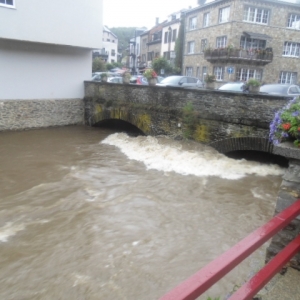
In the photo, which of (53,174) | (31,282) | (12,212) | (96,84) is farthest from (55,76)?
(31,282)

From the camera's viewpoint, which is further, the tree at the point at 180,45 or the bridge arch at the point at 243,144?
the tree at the point at 180,45

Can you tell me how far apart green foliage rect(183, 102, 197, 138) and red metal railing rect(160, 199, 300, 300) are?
8.57 metres

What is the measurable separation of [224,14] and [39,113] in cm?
1961

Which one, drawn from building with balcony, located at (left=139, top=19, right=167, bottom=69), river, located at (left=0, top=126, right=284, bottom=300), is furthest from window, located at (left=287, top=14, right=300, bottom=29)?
river, located at (left=0, top=126, right=284, bottom=300)

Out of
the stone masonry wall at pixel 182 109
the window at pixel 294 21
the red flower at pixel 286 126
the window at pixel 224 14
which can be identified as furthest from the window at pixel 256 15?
the red flower at pixel 286 126

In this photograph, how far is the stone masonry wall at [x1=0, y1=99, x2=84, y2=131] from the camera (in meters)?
14.2

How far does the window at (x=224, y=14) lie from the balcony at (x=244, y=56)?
289 cm

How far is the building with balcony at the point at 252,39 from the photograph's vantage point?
1038 inches

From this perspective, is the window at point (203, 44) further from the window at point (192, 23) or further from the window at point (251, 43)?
the window at point (251, 43)

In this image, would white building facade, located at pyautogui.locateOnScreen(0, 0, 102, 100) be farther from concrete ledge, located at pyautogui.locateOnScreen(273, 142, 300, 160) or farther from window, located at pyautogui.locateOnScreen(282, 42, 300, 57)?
window, located at pyautogui.locateOnScreen(282, 42, 300, 57)

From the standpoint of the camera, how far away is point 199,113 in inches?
439

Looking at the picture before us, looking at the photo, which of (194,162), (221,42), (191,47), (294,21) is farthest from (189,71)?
(194,162)

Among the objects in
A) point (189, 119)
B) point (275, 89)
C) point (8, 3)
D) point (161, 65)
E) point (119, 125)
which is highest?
point (8, 3)

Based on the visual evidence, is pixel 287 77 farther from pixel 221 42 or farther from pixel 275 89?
pixel 275 89
